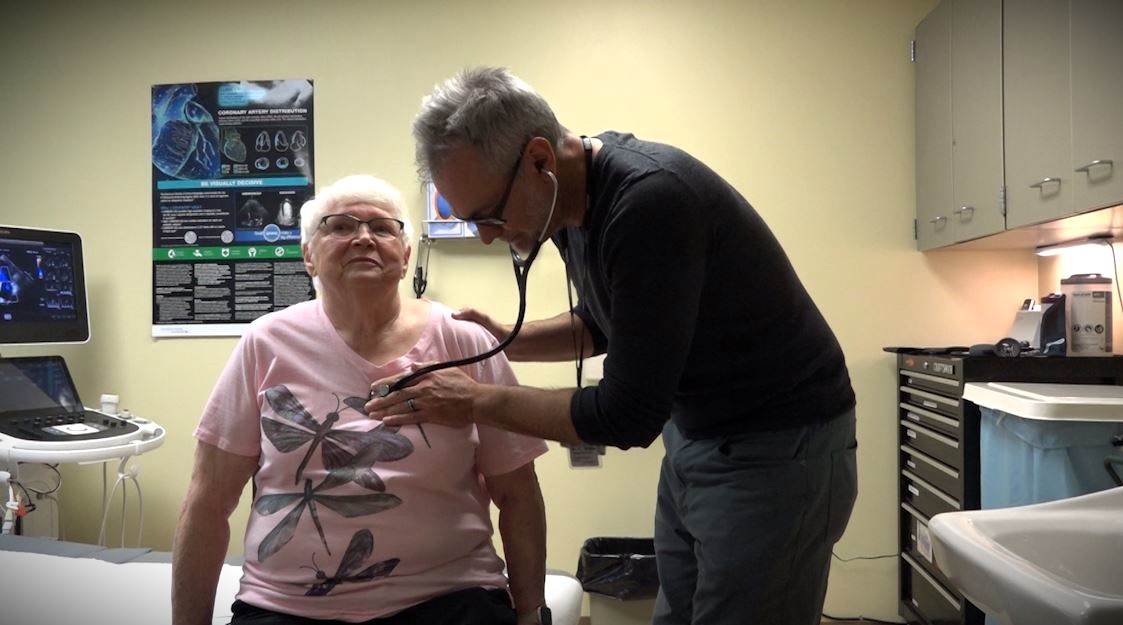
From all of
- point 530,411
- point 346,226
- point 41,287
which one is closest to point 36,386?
point 41,287

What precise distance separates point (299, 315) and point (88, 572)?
820 mm

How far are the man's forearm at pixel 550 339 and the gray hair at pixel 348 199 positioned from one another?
0.33m

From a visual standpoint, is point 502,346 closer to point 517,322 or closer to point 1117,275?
point 517,322

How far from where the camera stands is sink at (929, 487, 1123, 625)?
828mm

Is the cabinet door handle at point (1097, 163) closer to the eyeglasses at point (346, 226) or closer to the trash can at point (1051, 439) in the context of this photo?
the trash can at point (1051, 439)

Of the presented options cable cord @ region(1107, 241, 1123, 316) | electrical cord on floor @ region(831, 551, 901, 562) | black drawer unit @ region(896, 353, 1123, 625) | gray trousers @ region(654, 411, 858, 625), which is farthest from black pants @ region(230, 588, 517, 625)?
cable cord @ region(1107, 241, 1123, 316)

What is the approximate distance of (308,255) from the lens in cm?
146

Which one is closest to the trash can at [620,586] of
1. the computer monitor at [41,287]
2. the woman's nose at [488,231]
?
the woman's nose at [488,231]

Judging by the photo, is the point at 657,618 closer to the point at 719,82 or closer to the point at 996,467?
Answer: the point at 996,467

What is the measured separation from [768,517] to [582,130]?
1.94m

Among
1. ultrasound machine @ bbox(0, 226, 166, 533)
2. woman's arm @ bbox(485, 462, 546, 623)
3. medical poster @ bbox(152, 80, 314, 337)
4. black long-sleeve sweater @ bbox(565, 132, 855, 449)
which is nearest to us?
black long-sleeve sweater @ bbox(565, 132, 855, 449)

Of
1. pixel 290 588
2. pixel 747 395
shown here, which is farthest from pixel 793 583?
pixel 290 588

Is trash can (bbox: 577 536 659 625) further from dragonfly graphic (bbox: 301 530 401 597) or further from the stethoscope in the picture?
the stethoscope

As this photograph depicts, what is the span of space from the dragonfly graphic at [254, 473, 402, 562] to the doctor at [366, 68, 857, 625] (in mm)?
204
